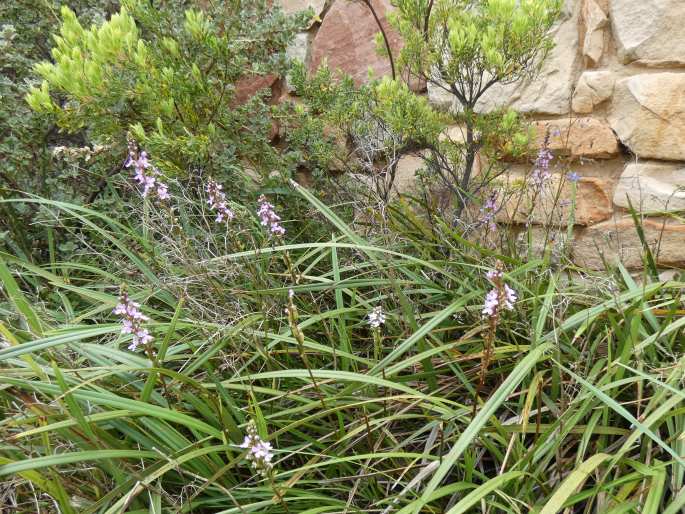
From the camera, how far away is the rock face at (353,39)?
3.16 metres

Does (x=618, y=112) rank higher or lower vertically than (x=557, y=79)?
lower

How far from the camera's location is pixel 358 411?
174cm

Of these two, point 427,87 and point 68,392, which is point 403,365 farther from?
point 427,87

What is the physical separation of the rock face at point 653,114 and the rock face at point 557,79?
0.21 metres

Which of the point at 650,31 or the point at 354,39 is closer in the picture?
the point at 650,31

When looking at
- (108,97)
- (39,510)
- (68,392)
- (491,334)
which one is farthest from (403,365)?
(108,97)

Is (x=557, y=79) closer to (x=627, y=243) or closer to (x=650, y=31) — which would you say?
(x=650, y=31)

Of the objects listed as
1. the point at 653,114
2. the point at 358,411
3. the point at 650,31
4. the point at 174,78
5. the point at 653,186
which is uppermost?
the point at 174,78

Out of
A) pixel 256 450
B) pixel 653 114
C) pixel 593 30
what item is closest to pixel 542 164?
pixel 653 114

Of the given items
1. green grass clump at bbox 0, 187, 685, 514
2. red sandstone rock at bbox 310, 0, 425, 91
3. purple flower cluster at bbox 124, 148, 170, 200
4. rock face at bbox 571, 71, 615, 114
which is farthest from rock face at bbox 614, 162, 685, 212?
purple flower cluster at bbox 124, 148, 170, 200

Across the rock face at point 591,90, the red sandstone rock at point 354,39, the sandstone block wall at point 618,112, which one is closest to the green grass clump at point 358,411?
the sandstone block wall at point 618,112

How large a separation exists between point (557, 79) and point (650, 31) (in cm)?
39

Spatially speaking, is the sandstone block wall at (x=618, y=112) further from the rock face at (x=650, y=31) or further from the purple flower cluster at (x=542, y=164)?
the purple flower cluster at (x=542, y=164)

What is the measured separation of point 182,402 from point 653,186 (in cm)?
193
